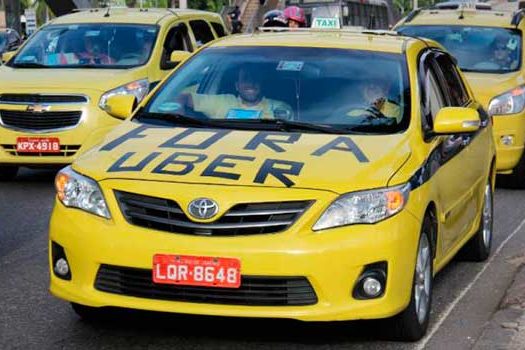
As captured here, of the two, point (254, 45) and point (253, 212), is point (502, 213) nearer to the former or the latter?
point (254, 45)

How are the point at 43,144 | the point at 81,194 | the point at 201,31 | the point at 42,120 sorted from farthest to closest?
the point at 201,31, the point at 42,120, the point at 43,144, the point at 81,194

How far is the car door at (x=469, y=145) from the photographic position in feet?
26.0

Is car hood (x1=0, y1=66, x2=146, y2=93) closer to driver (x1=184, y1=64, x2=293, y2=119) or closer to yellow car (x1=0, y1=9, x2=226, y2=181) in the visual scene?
yellow car (x1=0, y1=9, x2=226, y2=181)

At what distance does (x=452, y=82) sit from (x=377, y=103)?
141 cm

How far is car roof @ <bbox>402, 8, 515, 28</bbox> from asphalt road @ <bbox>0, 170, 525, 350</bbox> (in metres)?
6.31

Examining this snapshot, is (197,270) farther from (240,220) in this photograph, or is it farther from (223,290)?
(240,220)

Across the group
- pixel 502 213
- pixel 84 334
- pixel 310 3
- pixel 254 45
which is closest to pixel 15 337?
pixel 84 334

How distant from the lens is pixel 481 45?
554 inches

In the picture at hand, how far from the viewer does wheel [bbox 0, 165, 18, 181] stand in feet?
42.5

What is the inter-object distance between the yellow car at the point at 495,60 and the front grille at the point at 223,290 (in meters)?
7.08

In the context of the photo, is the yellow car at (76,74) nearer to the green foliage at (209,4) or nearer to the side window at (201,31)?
the side window at (201,31)

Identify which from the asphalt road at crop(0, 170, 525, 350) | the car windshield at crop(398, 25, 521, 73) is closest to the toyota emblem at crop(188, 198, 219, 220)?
the asphalt road at crop(0, 170, 525, 350)

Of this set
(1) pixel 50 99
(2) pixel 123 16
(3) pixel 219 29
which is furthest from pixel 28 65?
(3) pixel 219 29

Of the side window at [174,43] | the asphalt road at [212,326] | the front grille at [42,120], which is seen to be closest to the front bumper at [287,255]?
the asphalt road at [212,326]
